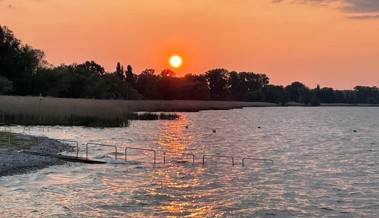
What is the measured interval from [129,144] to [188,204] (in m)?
22.7

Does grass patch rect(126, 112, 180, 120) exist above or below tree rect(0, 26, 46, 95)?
below

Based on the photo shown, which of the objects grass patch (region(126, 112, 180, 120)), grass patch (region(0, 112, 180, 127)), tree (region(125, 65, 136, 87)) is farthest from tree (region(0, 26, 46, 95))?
tree (region(125, 65, 136, 87))

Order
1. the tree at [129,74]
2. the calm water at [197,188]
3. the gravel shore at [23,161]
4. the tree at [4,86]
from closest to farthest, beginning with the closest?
the calm water at [197,188], the gravel shore at [23,161], the tree at [4,86], the tree at [129,74]

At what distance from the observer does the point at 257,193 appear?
73.3 feet

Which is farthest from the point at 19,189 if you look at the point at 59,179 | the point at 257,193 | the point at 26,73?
the point at 26,73

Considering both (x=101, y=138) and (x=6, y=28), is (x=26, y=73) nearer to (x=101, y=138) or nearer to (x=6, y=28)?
(x=6, y=28)

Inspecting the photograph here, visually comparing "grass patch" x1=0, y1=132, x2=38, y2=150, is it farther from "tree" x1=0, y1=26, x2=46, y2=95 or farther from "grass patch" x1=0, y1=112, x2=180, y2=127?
"tree" x1=0, y1=26, x2=46, y2=95

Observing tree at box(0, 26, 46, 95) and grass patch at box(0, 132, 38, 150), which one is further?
tree at box(0, 26, 46, 95)

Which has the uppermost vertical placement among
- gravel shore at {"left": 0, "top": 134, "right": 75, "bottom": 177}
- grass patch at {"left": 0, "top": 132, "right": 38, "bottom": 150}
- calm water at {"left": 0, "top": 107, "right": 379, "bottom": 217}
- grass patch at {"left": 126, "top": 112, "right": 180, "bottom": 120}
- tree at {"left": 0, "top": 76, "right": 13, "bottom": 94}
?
tree at {"left": 0, "top": 76, "right": 13, "bottom": 94}

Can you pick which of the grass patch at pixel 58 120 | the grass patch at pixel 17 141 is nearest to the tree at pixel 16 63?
the grass patch at pixel 58 120

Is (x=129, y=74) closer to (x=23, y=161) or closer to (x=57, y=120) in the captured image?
(x=57, y=120)

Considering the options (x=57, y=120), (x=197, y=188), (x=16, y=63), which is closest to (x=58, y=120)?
(x=57, y=120)

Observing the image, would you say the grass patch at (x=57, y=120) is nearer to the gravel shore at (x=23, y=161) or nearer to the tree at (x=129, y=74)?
the gravel shore at (x=23, y=161)

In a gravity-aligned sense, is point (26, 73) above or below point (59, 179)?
above
